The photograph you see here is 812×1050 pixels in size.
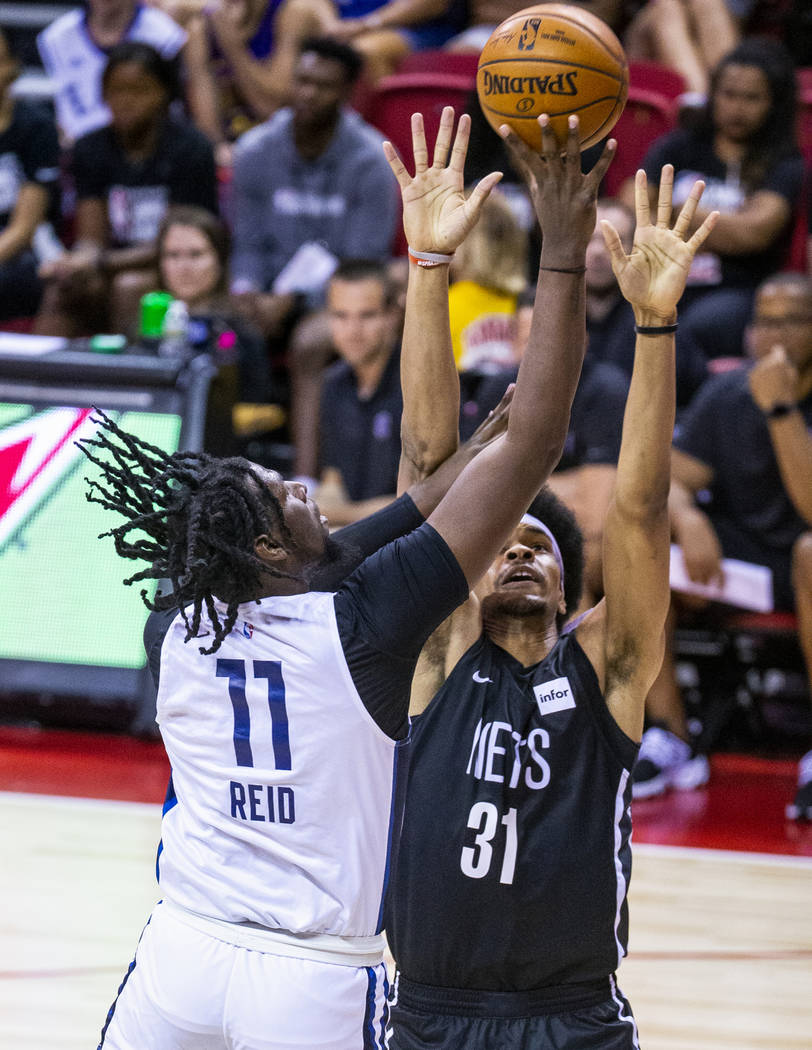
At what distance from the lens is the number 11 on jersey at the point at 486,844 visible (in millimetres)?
2674

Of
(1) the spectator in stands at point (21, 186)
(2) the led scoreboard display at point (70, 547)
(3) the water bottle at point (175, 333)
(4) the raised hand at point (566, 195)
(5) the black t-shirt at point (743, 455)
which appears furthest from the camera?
(1) the spectator in stands at point (21, 186)

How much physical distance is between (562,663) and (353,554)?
1.83 feet

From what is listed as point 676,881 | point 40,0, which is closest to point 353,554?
point 676,881

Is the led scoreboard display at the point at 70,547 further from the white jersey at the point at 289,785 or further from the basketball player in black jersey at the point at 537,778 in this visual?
the white jersey at the point at 289,785

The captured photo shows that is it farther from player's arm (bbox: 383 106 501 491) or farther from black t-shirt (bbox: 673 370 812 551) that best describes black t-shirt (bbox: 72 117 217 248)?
player's arm (bbox: 383 106 501 491)

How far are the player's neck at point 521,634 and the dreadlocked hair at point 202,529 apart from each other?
0.70 metres

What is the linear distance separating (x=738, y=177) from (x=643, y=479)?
4569 millimetres

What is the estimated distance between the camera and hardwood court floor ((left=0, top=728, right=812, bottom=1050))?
3.80 m

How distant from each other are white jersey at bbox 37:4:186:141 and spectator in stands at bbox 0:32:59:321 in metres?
0.32

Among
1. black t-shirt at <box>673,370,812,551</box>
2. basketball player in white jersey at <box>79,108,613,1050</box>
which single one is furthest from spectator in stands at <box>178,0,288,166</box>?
basketball player in white jersey at <box>79,108,613,1050</box>

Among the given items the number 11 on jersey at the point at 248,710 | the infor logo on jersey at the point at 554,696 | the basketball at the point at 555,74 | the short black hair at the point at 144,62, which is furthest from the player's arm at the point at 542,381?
the short black hair at the point at 144,62

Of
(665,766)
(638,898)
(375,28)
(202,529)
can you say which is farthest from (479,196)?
(375,28)

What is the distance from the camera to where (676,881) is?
4.80 metres

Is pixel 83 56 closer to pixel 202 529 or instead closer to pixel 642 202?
pixel 642 202
